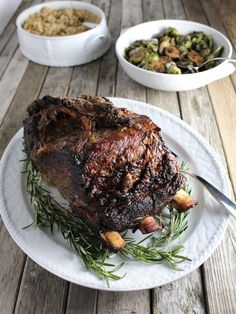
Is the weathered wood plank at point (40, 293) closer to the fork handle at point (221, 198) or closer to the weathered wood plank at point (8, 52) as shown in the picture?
the fork handle at point (221, 198)

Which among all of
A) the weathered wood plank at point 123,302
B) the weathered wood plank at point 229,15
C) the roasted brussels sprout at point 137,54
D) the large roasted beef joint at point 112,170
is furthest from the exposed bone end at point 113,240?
the weathered wood plank at point 229,15

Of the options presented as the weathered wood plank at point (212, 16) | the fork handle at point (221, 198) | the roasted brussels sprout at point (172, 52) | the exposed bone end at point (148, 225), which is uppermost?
the exposed bone end at point (148, 225)

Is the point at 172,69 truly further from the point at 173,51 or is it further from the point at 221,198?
the point at 221,198

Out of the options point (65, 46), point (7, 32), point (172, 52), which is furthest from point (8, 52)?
point (172, 52)

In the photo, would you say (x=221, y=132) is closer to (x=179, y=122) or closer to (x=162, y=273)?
(x=179, y=122)

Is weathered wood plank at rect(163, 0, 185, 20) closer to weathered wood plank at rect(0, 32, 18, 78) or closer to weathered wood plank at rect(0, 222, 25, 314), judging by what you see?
weathered wood plank at rect(0, 32, 18, 78)

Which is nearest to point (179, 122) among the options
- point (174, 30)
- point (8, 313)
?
point (174, 30)
